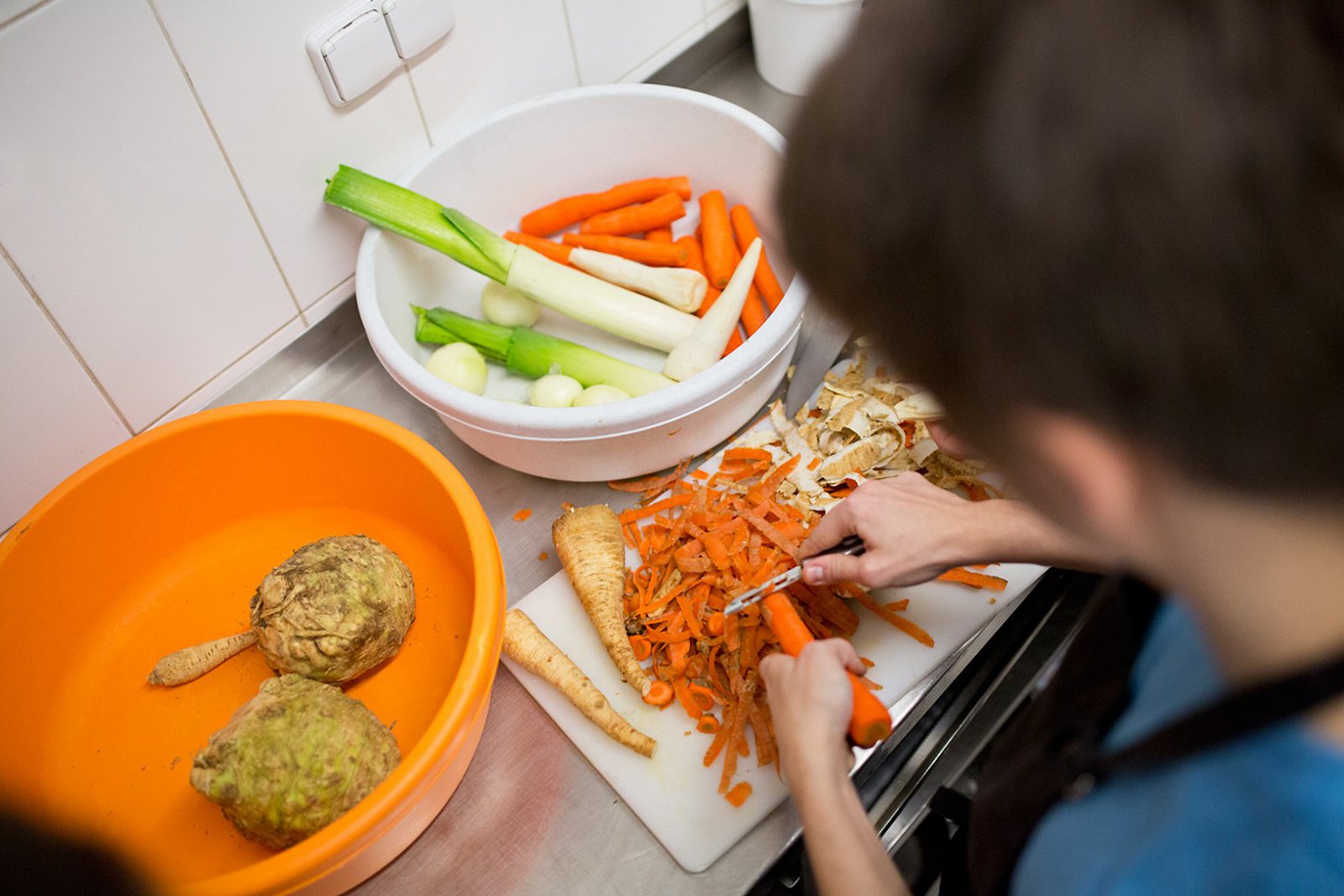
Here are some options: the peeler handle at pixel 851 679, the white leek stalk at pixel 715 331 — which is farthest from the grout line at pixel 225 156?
the peeler handle at pixel 851 679

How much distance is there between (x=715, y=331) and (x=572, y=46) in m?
0.46

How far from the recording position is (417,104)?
1132 mm

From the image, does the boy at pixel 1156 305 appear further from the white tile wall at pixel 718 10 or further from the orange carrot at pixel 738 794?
the white tile wall at pixel 718 10

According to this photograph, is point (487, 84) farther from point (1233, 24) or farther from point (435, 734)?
point (1233, 24)

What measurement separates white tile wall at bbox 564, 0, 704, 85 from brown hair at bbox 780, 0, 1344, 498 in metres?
1.01

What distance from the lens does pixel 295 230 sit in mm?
1073

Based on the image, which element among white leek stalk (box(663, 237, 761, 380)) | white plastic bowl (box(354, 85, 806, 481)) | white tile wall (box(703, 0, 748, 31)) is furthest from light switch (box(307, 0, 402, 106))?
white tile wall (box(703, 0, 748, 31))

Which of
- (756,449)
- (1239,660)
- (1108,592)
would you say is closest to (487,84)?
(756,449)

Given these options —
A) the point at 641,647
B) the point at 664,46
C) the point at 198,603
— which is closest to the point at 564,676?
the point at 641,647

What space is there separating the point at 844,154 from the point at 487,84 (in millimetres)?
972

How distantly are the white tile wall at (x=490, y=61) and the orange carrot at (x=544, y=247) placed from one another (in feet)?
0.49

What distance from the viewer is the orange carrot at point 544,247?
123 centimetres

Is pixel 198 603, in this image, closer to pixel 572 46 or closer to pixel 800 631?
pixel 800 631

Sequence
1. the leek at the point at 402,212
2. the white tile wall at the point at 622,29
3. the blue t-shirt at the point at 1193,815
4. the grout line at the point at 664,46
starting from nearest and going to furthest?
the blue t-shirt at the point at 1193,815, the leek at the point at 402,212, the white tile wall at the point at 622,29, the grout line at the point at 664,46
